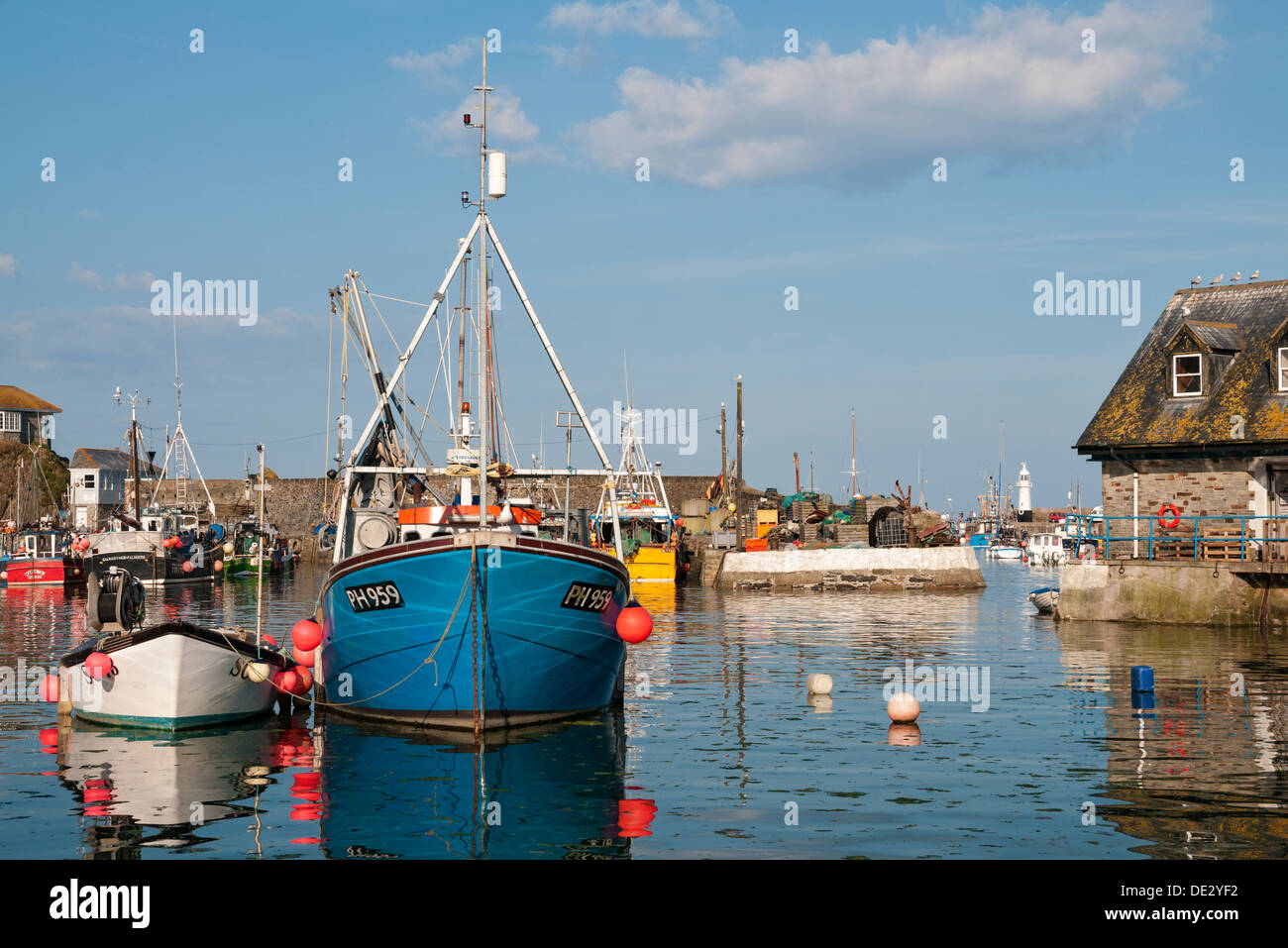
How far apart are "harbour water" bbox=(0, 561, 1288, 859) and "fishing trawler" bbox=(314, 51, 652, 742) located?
0.69 metres

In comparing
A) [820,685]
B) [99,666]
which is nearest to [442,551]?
[99,666]

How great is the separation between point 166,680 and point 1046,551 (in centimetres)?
8297


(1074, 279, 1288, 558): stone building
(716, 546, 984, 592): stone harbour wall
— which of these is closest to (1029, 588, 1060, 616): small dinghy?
(1074, 279, 1288, 558): stone building

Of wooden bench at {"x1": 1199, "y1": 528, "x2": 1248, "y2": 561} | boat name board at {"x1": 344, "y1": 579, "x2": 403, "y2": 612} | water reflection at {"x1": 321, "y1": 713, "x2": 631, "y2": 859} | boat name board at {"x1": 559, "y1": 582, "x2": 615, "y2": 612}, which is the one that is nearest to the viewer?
water reflection at {"x1": 321, "y1": 713, "x2": 631, "y2": 859}

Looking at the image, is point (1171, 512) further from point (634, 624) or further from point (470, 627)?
point (470, 627)

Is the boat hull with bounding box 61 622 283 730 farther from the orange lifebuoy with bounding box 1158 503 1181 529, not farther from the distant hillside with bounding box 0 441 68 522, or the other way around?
the distant hillside with bounding box 0 441 68 522

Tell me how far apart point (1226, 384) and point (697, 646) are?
61.3 feet

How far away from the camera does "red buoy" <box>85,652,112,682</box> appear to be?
2025 centimetres

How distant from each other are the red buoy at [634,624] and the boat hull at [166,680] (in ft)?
21.5

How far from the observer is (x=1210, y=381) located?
39.4 meters

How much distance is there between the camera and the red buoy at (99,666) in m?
20.2

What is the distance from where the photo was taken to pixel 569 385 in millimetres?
22078

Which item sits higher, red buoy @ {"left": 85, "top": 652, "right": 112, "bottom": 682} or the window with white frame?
the window with white frame
